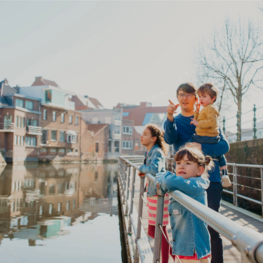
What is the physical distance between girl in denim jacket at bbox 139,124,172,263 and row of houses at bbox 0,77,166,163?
3511 cm

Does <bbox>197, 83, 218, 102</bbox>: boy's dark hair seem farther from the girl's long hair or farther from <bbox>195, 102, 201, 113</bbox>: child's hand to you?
the girl's long hair

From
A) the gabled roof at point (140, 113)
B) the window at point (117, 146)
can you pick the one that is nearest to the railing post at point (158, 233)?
the window at point (117, 146)

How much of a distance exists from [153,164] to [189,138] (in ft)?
1.83

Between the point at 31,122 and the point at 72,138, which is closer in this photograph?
the point at 31,122

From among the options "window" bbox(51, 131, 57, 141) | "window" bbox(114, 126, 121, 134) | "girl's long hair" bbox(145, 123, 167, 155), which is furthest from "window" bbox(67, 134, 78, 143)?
"girl's long hair" bbox(145, 123, 167, 155)

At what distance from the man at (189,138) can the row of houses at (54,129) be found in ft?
118

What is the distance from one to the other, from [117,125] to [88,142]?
28.7ft

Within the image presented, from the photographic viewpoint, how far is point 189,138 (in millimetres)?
3016

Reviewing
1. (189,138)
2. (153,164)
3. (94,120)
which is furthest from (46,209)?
(94,120)

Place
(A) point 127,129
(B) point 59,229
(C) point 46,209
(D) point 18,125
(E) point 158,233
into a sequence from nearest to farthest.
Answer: (E) point 158,233 → (B) point 59,229 → (C) point 46,209 → (D) point 18,125 → (A) point 127,129

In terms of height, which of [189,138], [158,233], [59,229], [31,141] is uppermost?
[31,141]

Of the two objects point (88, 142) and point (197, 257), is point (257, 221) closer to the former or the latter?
point (197, 257)

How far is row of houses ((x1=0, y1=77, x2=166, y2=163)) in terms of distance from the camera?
37.2 m

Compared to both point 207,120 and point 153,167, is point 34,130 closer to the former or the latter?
point 153,167
